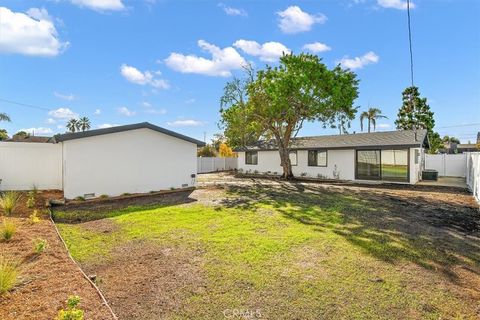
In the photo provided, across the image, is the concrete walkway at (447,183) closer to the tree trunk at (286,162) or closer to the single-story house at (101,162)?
the tree trunk at (286,162)

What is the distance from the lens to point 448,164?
2200 centimetres

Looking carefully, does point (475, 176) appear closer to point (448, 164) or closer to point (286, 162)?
point (286, 162)

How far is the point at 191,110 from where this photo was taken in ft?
106

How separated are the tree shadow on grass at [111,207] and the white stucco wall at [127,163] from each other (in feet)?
2.48

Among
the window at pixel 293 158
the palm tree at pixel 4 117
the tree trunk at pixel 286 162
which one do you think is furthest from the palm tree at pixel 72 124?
the tree trunk at pixel 286 162

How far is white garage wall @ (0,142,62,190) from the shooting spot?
39.4 feet

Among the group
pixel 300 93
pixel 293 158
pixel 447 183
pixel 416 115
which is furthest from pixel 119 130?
pixel 416 115

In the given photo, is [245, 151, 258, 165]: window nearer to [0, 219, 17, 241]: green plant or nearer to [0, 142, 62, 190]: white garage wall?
[0, 142, 62, 190]: white garage wall

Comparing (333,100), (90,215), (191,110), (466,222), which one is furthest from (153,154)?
(191,110)

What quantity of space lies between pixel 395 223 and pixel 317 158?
43.9ft

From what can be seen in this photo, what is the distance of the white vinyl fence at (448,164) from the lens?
21.4m

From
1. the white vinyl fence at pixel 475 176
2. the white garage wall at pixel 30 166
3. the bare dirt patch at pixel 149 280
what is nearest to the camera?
the bare dirt patch at pixel 149 280

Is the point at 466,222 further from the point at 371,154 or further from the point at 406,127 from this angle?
the point at 406,127

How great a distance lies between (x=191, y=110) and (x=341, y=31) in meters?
21.4
